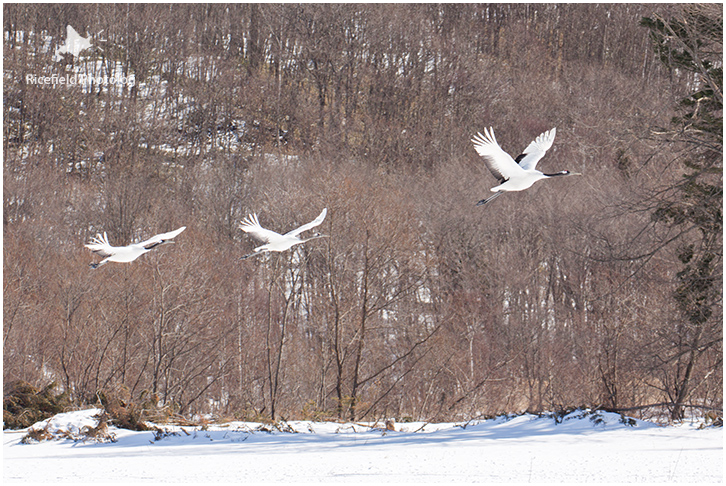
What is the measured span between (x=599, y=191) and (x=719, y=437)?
23.4 meters

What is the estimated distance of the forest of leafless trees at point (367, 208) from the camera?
1972 cm

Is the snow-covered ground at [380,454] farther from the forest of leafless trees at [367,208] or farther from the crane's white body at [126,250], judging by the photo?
the crane's white body at [126,250]

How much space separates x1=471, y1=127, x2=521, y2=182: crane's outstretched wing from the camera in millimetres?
9422

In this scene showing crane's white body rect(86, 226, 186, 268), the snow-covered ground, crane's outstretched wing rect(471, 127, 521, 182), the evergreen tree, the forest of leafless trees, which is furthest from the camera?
the forest of leafless trees

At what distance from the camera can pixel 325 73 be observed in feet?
170

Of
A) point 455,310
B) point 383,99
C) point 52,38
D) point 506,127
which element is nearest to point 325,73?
point 383,99

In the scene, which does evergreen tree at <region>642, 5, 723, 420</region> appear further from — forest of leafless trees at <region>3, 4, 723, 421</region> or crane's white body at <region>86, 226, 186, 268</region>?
crane's white body at <region>86, 226, 186, 268</region>

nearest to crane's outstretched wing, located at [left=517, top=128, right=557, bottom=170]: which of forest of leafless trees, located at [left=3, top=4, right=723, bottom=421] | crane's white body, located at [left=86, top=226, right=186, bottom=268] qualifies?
forest of leafless trees, located at [left=3, top=4, right=723, bottom=421]

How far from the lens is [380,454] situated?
1159 cm

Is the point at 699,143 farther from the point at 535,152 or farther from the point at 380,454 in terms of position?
the point at 380,454

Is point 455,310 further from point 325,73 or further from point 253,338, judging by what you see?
point 325,73

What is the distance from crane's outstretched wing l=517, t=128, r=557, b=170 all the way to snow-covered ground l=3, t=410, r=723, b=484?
12.5 feet

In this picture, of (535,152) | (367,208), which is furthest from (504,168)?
(367,208)

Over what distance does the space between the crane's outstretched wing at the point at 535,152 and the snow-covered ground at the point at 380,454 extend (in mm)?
A: 3808
